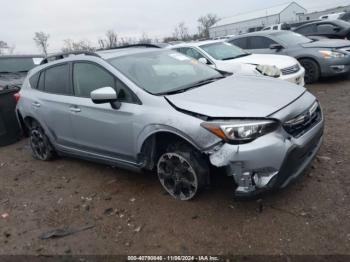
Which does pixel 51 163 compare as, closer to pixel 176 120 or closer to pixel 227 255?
pixel 176 120

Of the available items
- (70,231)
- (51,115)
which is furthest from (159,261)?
(51,115)

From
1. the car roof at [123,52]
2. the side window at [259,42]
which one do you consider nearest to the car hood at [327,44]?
the side window at [259,42]


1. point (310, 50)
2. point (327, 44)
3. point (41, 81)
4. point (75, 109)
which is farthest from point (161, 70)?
→ point (327, 44)

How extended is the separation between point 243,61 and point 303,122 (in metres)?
4.85

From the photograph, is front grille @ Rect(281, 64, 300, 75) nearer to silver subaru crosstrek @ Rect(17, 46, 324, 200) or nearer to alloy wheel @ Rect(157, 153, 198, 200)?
silver subaru crosstrek @ Rect(17, 46, 324, 200)

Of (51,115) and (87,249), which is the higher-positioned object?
(51,115)

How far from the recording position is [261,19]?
181 ft

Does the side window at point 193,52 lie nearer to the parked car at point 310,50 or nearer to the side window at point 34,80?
the parked car at point 310,50

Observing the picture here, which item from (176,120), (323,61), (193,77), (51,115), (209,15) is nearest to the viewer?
(176,120)

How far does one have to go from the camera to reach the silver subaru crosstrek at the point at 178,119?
3125mm

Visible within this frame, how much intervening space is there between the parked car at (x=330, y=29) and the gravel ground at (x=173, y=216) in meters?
8.54

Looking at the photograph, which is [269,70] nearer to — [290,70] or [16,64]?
[290,70]

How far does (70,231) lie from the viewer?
11.8ft

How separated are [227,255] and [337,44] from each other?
7.83 m
